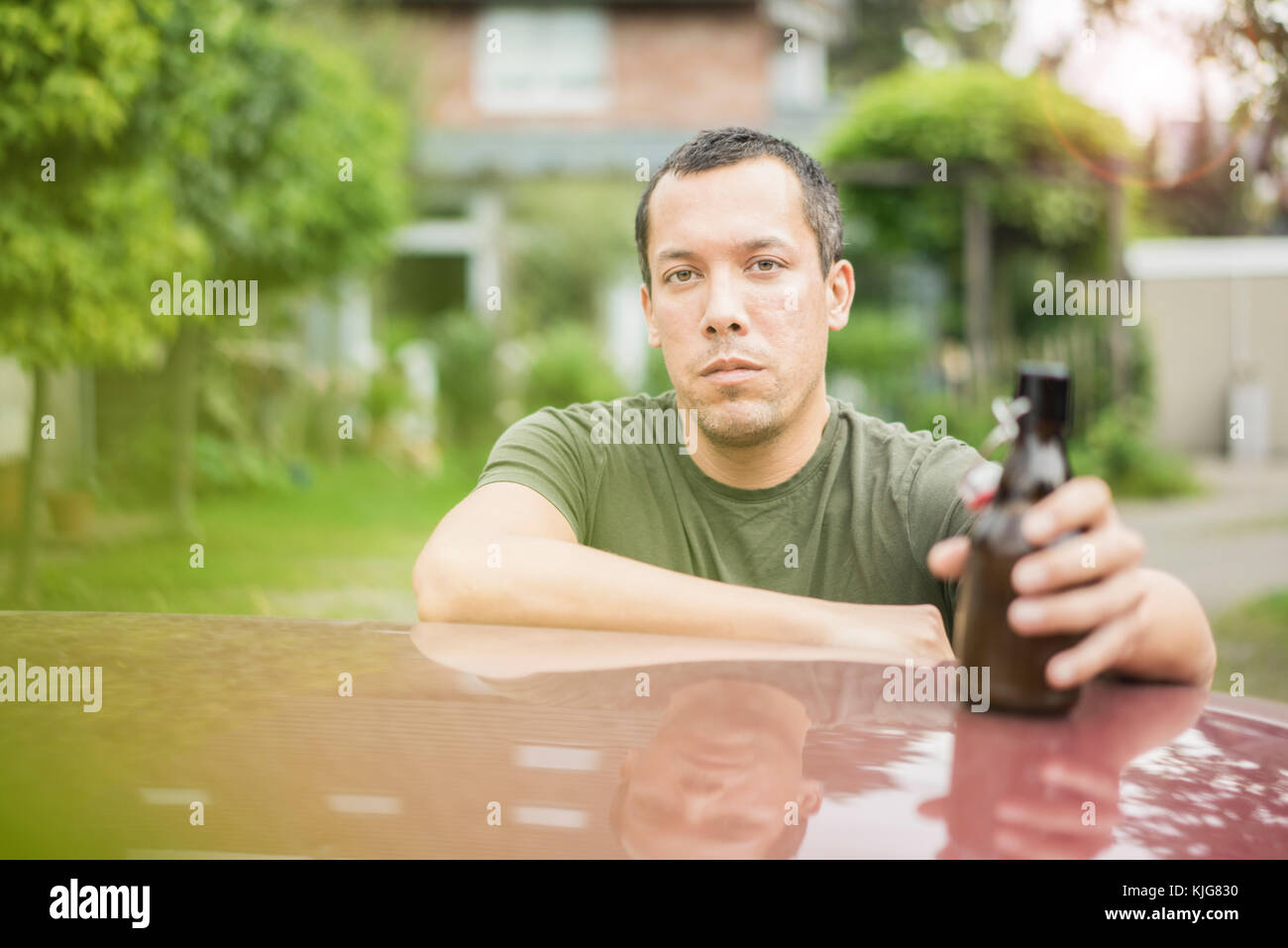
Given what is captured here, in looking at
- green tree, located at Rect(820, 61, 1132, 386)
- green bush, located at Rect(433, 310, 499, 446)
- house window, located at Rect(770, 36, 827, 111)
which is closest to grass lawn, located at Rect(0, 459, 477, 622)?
green bush, located at Rect(433, 310, 499, 446)

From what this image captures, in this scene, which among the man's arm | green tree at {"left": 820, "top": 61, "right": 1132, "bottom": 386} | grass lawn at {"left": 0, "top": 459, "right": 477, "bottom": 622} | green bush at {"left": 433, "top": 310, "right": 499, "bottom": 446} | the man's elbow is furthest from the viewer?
green bush at {"left": 433, "top": 310, "right": 499, "bottom": 446}

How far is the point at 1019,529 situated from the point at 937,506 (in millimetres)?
1148

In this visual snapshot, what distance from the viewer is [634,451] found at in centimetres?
247

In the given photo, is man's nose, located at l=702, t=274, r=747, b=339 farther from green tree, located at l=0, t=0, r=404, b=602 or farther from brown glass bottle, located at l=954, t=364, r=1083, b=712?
green tree, located at l=0, t=0, r=404, b=602

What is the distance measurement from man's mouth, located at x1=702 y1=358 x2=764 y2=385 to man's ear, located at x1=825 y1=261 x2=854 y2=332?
386 millimetres

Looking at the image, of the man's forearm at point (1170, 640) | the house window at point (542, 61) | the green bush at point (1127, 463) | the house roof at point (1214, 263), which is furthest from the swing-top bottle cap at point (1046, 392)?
the house window at point (542, 61)

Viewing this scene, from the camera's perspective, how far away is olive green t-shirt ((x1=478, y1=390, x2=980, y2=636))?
223 cm

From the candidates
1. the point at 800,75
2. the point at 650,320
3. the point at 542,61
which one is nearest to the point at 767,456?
the point at 650,320

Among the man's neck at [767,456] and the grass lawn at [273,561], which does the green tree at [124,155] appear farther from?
the man's neck at [767,456]

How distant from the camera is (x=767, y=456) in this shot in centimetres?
233

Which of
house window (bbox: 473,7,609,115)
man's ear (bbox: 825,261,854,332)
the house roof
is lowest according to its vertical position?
man's ear (bbox: 825,261,854,332)

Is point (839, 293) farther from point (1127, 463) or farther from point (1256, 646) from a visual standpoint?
point (1127, 463)

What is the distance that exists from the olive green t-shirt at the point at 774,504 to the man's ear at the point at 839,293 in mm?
201
